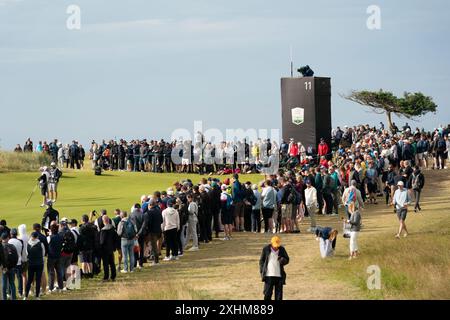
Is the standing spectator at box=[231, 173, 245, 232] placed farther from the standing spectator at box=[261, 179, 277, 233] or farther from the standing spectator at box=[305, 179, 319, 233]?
the standing spectator at box=[305, 179, 319, 233]

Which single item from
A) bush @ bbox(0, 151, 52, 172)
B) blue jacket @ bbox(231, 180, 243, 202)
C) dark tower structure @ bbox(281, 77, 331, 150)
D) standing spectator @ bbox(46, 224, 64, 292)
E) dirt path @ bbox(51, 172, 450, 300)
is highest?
dark tower structure @ bbox(281, 77, 331, 150)

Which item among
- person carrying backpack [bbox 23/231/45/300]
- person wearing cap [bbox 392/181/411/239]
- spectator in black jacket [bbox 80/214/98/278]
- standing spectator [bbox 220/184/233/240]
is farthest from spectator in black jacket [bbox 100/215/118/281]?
person wearing cap [bbox 392/181/411/239]

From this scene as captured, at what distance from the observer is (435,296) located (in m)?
22.7

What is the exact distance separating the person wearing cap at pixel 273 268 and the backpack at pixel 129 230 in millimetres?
5767

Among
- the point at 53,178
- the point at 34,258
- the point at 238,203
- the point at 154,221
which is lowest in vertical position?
the point at 34,258

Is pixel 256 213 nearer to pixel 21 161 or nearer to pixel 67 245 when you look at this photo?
pixel 67 245

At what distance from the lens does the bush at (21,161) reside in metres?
52.2

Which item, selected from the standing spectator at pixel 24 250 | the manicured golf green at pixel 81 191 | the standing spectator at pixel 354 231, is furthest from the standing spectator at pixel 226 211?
the standing spectator at pixel 24 250

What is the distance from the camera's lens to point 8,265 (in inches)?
870

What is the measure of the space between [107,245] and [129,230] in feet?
2.79

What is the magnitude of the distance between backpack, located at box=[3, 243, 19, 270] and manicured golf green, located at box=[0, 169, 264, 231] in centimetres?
1019

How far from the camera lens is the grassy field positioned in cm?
2280

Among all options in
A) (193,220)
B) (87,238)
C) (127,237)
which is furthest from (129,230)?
(193,220)

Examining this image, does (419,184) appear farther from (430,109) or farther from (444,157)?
(430,109)
